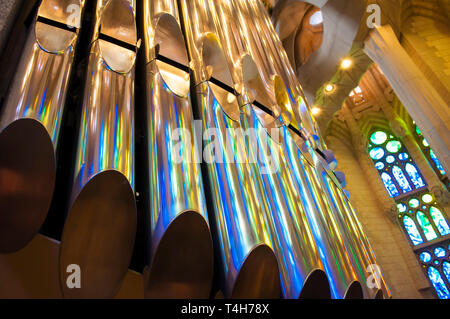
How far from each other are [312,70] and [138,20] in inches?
133

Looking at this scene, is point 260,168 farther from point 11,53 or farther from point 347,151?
point 347,151

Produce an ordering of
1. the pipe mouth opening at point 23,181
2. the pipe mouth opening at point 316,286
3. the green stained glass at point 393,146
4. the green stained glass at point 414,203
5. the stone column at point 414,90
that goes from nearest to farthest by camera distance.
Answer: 1. the pipe mouth opening at point 23,181
2. the pipe mouth opening at point 316,286
3. the stone column at point 414,90
4. the green stained glass at point 414,203
5. the green stained glass at point 393,146

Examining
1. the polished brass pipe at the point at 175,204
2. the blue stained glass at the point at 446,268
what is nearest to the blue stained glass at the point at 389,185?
the blue stained glass at the point at 446,268

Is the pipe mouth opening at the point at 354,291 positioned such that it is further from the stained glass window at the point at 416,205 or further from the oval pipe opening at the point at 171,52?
the stained glass window at the point at 416,205

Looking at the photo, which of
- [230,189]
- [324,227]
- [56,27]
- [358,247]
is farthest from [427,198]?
[56,27]

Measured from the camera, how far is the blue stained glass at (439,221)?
9.16 metres

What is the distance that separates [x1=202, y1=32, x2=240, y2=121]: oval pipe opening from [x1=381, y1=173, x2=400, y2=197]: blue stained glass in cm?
1007

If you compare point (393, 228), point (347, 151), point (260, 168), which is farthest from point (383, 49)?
point (347, 151)

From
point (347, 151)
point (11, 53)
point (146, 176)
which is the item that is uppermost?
point (347, 151)

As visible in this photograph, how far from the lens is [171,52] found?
152 centimetres

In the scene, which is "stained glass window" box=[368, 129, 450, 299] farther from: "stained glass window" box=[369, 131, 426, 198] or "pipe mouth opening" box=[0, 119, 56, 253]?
"pipe mouth opening" box=[0, 119, 56, 253]

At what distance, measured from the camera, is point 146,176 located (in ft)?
3.55

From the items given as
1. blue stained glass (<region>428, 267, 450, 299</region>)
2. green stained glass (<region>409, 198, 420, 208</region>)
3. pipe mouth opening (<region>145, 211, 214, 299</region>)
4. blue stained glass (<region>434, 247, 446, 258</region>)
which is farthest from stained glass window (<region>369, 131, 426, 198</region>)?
pipe mouth opening (<region>145, 211, 214, 299</region>)

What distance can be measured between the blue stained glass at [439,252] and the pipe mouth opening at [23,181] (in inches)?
413
